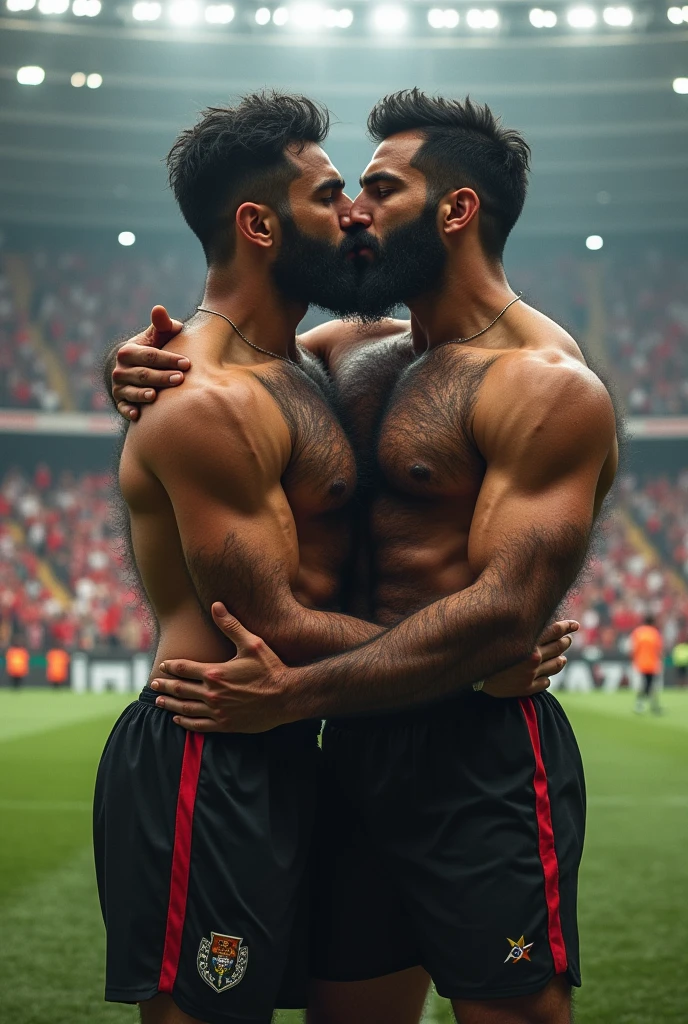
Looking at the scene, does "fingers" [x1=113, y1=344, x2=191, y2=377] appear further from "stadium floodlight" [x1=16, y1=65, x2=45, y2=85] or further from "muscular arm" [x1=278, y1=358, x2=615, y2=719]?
"stadium floodlight" [x1=16, y1=65, x2=45, y2=85]

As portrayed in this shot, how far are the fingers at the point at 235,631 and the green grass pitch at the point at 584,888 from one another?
9.11 feet

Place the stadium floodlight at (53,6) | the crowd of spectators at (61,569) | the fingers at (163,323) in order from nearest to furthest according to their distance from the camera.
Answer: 1. the fingers at (163,323)
2. the stadium floodlight at (53,6)
3. the crowd of spectators at (61,569)

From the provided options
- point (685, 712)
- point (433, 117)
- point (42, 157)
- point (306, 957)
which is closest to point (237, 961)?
point (306, 957)

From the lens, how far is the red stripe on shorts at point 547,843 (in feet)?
10.0

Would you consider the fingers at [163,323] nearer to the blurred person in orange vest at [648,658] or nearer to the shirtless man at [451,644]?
the shirtless man at [451,644]

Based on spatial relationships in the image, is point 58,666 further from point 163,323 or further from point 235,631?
point 235,631

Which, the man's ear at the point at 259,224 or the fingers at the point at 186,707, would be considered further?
the man's ear at the point at 259,224

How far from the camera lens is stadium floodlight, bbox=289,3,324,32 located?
26875mm

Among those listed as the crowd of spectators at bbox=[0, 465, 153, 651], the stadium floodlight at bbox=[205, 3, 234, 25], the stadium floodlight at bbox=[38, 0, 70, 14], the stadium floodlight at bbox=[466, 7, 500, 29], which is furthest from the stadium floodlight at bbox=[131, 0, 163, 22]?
the crowd of spectators at bbox=[0, 465, 153, 651]

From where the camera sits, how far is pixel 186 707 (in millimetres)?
3117

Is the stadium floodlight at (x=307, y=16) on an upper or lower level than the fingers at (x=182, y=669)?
upper

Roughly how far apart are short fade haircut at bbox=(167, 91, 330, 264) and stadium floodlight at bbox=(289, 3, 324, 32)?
25.3 metres

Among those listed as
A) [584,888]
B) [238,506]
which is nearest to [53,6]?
[584,888]

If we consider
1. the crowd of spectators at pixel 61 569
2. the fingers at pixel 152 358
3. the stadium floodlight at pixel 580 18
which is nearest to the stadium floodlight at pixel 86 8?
the stadium floodlight at pixel 580 18
